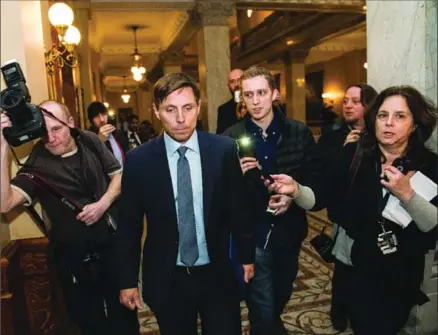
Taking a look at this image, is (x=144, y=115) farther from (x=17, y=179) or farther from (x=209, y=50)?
(x=17, y=179)

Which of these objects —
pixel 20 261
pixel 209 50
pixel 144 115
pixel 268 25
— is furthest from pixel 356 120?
pixel 144 115

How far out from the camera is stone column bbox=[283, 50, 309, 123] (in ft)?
42.7

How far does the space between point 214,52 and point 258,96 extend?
551 centimetres

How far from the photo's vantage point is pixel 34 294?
2838 mm

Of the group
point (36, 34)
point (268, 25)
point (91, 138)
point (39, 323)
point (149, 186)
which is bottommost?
point (39, 323)

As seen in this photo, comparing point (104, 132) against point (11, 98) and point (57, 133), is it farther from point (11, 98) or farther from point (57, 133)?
point (11, 98)

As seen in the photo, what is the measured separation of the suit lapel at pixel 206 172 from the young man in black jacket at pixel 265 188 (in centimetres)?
50

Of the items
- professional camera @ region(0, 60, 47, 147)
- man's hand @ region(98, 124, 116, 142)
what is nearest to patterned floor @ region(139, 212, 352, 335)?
man's hand @ region(98, 124, 116, 142)

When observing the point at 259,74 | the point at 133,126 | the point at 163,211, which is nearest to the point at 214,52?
the point at 133,126

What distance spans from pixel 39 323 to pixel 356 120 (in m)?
2.77

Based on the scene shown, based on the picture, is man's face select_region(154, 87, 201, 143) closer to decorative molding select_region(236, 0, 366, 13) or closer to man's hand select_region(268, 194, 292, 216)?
man's hand select_region(268, 194, 292, 216)

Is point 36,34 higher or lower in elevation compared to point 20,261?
higher

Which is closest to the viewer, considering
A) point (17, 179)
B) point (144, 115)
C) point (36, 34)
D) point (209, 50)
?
point (17, 179)

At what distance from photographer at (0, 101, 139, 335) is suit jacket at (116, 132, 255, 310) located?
1.57 feet
